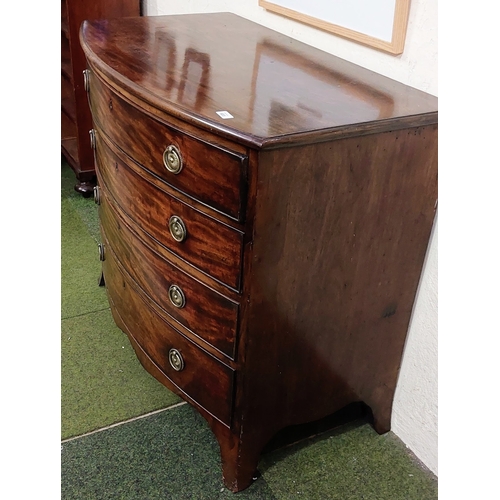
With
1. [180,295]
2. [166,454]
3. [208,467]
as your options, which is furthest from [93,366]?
[180,295]

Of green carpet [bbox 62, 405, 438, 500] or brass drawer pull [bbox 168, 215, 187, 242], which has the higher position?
brass drawer pull [bbox 168, 215, 187, 242]

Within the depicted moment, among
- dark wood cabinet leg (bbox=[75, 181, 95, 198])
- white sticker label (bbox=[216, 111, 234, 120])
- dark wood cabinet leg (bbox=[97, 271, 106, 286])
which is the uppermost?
white sticker label (bbox=[216, 111, 234, 120])

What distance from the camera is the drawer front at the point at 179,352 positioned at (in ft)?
4.68

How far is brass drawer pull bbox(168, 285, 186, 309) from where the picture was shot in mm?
1416

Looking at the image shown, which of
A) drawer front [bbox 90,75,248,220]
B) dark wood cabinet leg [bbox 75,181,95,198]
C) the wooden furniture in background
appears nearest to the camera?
drawer front [bbox 90,75,248,220]

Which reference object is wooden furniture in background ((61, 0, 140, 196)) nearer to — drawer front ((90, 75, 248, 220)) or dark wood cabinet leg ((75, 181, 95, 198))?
dark wood cabinet leg ((75, 181, 95, 198))

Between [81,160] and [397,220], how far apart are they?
1.85m

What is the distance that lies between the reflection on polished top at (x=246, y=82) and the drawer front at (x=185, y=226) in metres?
0.21

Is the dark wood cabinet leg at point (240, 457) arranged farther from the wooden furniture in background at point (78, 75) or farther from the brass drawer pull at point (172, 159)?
the wooden furniture in background at point (78, 75)

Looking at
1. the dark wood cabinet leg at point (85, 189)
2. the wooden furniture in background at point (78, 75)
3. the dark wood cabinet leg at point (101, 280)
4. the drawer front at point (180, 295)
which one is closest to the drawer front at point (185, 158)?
the drawer front at point (180, 295)

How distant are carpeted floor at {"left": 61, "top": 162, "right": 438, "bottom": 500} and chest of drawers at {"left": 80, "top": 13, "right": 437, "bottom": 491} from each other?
97 mm

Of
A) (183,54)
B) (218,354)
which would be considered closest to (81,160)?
(183,54)

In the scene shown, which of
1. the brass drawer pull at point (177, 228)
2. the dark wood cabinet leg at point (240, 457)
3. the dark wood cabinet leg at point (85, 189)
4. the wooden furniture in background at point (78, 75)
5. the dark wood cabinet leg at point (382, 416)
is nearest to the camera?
the brass drawer pull at point (177, 228)

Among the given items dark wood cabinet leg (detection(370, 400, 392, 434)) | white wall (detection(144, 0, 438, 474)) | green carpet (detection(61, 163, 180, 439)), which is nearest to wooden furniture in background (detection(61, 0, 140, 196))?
green carpet (detection(61, 163, 180, 439))
